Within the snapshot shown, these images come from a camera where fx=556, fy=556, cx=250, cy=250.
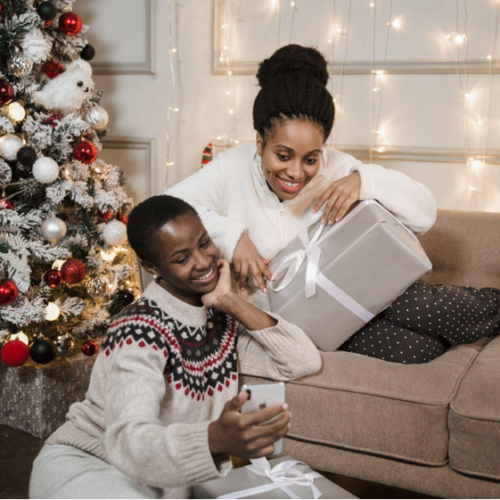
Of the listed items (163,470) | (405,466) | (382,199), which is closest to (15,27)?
(382,199)

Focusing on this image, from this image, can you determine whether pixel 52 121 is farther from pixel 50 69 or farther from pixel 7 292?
pixel 7 292

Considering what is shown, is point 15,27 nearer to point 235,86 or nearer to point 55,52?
point 55,52

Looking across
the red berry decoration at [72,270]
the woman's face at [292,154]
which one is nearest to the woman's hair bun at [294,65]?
the woman's face at [292,154]

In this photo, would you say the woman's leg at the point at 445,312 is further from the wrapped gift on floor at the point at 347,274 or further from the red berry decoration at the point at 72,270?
the red berry decoration at the point at 72,270

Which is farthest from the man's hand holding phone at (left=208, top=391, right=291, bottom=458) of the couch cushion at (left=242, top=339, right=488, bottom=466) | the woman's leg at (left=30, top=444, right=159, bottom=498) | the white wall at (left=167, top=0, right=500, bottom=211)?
the white wall at (left=167, top=0, right=500, bottom=211)

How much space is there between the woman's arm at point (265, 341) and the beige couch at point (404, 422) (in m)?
0.05

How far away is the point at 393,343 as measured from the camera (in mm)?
1551

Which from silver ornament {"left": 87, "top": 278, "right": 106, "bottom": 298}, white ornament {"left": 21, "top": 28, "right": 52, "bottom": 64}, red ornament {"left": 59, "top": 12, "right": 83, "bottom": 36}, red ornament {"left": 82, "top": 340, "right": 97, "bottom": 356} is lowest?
red ornament {"left": 82, "top": 340, "right": 97, "bottom": 356}

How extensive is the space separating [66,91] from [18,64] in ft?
0.57

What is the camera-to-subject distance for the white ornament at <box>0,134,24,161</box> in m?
1.84

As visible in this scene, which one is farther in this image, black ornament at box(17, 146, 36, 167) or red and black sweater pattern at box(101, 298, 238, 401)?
black ornament at box(17, 146, 36, 167)

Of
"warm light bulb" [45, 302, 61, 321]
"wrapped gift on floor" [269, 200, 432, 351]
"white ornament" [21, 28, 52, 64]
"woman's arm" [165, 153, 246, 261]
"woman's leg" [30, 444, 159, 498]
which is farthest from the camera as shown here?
"warm light bulb" [45, 302, 61, 321]

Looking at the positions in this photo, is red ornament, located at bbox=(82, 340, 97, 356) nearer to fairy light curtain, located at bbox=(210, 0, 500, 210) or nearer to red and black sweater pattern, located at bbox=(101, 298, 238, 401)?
red and black sweater pattern, located at bbox=(101, 298, 238, 401)

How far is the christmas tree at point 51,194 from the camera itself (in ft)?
6.12
